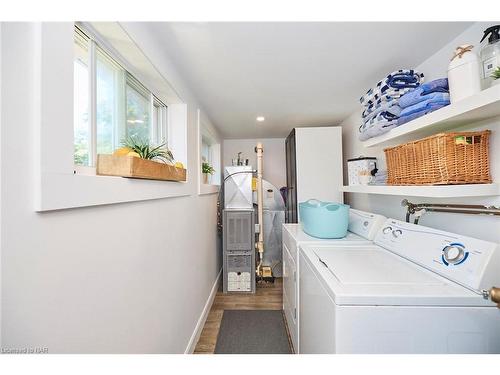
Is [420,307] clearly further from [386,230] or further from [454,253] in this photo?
[386,230]

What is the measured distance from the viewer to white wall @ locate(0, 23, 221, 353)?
52 centimetres

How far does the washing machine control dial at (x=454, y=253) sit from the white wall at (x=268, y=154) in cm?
310

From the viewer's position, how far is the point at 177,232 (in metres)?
1.62

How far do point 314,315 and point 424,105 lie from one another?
1.26m

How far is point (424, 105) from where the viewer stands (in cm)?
118

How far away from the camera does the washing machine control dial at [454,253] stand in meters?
0.98

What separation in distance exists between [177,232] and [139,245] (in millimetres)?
526

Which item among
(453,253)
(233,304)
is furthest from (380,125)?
(233,304)

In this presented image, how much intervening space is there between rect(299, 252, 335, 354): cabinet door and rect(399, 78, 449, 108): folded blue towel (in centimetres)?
110

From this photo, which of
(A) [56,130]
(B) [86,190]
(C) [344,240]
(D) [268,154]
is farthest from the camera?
(D) [268,154]

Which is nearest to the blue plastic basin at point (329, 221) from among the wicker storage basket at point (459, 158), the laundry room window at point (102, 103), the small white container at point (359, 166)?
the small white container at point (359, 166)
